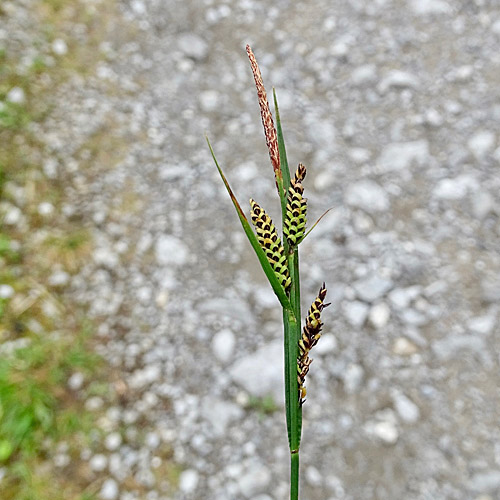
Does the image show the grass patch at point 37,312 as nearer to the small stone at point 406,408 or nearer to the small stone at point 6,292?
the small stone at point 6,292

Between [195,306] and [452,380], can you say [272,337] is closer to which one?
[195,306]

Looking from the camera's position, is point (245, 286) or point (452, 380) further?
point (245, 286)

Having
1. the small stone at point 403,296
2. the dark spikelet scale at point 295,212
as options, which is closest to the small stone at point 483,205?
the small stone at point 403,296

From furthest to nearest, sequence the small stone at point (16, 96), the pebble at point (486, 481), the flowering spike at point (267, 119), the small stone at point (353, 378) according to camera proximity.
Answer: the small stone at point (16, 96) < the small stone at point (353, 378) < the pebble at point (486, 481) < the flowering spike at point (267, 119)

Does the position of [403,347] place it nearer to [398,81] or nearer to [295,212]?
[398,81]

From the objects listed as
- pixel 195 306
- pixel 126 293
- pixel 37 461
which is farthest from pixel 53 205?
pixel 37 461

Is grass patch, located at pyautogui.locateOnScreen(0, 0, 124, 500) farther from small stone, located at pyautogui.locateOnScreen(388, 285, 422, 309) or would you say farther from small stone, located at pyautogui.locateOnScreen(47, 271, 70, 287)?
small stone, located at pyautogui.locateOnScreen(388, 285, 422, 309)
